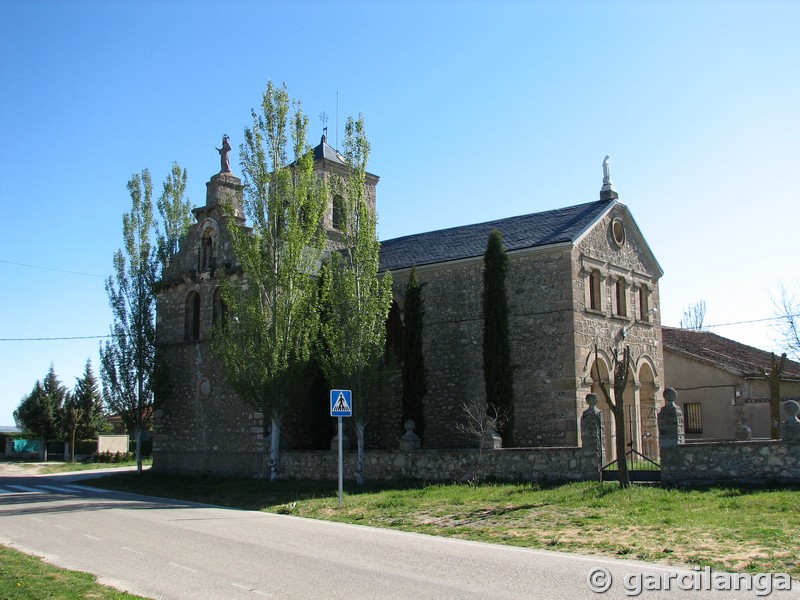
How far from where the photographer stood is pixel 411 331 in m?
23.0

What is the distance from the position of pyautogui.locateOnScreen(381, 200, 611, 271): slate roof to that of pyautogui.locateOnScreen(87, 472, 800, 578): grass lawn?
27.9 feet

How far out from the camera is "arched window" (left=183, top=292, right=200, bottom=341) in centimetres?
2766

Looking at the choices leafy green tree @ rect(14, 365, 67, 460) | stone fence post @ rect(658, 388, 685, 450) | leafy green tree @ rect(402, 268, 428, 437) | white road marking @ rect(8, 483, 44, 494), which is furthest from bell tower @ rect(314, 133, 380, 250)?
leafy green tree @ rect(14, 365, 67, 460)

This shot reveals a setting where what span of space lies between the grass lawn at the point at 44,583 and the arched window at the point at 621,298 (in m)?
19.3

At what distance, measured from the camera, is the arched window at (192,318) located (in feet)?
90.7

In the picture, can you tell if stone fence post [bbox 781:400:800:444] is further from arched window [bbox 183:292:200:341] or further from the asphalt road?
arched window [bbox 183:292:200:341]

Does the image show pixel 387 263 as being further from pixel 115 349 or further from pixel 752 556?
pixel 752 556

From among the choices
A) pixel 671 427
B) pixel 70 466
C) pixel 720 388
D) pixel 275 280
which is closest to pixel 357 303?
pixel 275 280

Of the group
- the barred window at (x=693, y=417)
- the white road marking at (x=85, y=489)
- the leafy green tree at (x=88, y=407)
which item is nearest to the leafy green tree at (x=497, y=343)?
the barred window at (x=693, y=417)

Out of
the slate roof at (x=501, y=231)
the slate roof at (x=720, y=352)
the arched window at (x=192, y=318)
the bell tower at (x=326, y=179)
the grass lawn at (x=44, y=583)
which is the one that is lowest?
the grass lawn at (x=44, y=583)

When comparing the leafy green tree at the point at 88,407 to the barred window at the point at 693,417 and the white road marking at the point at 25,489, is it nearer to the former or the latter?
the white road marking at the point at 25,489

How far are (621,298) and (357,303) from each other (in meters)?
9.43

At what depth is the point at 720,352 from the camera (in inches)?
1252

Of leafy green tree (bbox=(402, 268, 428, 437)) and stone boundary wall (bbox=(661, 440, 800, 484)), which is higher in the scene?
leafy green tree (bbox=(402, 268, 428, 437))
